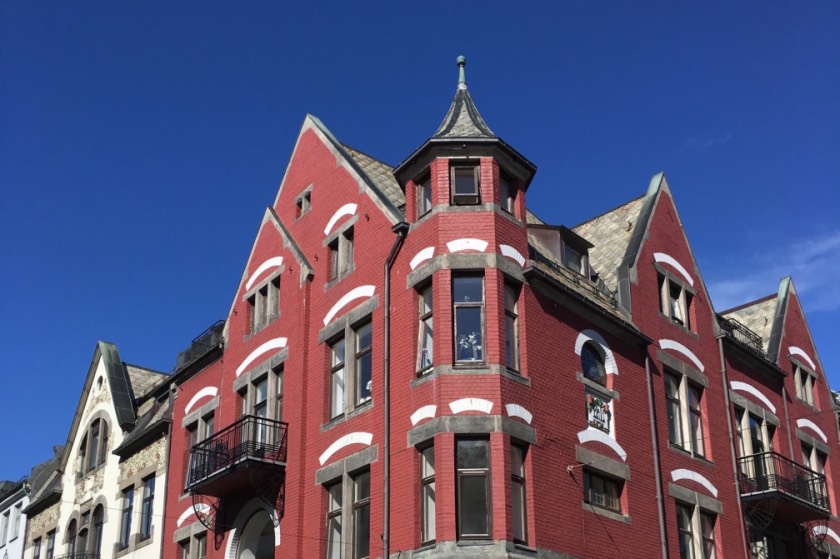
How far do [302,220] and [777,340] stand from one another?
18.5m

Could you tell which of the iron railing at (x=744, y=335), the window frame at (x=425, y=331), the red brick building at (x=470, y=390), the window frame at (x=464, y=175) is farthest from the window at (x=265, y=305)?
the iron railing at (x=744, y=335)

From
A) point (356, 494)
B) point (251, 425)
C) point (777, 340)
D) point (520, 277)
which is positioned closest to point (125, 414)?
point (251, 425)

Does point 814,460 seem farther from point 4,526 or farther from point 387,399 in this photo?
point 4,526

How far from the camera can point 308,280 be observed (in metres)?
33.3

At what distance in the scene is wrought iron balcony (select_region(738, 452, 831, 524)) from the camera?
33.9 m

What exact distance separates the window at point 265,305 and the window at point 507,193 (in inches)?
359

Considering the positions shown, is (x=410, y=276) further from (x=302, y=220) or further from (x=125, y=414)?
(x=125, y=414)

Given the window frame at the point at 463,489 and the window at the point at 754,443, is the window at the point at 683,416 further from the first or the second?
the window frame at the point at 463,489

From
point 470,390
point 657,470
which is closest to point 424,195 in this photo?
point 470,390

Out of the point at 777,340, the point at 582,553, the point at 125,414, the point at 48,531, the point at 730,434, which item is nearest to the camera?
the point at 582,553

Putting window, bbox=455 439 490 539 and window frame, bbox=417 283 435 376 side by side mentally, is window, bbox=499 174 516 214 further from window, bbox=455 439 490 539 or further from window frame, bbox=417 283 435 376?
window, bbox=455 439 490 539

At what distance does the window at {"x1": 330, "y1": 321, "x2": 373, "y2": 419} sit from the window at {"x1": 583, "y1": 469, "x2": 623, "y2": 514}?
20.3 ft

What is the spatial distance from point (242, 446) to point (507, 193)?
10626 millimetres

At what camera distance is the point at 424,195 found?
29.7 meters
